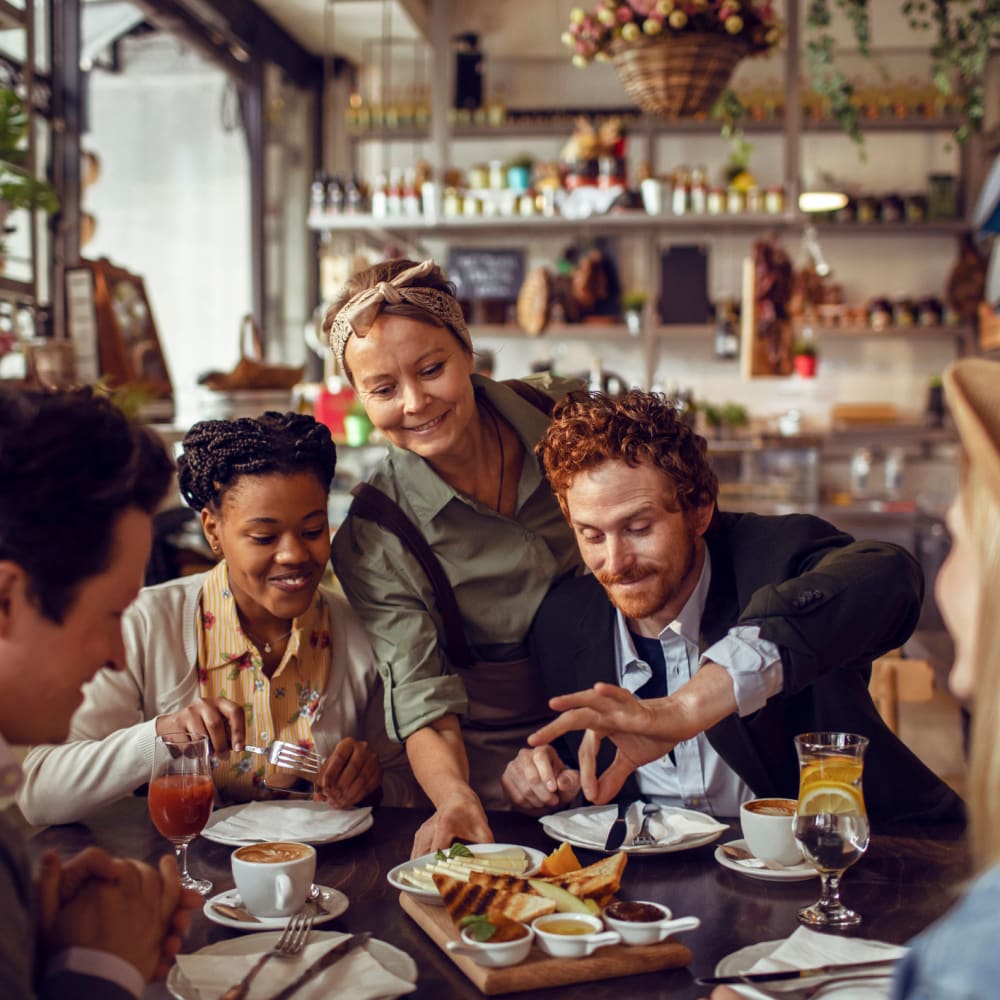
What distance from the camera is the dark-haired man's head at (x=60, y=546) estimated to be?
1.13m

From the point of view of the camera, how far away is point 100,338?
4609 mm

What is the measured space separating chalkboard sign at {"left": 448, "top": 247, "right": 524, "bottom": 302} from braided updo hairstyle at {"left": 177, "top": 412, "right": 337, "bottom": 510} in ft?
19.8

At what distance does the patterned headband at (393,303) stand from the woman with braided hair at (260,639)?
0.19 m

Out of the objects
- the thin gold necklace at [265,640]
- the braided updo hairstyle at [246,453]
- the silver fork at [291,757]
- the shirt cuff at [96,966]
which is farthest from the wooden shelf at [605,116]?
the shirt cuff at [96,966]

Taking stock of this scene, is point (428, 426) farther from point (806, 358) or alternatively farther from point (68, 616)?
point (806, 358)

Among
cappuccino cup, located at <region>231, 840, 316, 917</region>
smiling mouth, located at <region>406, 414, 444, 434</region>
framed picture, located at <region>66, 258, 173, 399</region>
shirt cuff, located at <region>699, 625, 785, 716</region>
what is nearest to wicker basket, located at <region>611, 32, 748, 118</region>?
framed picture, located at <region>66, 258, 173, 399</region>

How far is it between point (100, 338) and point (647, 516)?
3150 mm

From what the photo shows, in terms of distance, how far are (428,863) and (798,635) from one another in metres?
0.63

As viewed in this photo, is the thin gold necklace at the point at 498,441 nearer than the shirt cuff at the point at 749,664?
No

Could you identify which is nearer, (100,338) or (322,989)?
(322,989)

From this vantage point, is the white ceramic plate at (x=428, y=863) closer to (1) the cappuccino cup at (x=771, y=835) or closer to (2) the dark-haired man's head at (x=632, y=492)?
(1) the cappuccino cup at (x=771, y=835)

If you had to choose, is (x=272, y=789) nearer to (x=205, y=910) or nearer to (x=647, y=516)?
(x=205, y=910)

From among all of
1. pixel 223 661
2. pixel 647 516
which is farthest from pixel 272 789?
pixel 647 516

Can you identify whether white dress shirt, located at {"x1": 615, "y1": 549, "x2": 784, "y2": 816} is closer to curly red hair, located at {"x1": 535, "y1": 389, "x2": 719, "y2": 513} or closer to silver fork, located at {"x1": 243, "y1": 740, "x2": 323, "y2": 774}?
curly red hair, located at {"x1": 535, "y1": 389, "x2": 719, "y2": 513}
